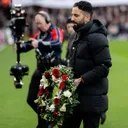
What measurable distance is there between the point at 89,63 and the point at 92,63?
36 millimetres

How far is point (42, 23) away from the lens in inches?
374

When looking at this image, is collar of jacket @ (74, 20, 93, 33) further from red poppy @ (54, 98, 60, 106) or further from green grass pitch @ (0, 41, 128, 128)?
green grass pitch @ (0, 41, 128, 128)

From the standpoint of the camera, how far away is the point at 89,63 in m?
7.04

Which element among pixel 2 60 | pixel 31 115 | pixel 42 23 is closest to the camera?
pixel 42 23

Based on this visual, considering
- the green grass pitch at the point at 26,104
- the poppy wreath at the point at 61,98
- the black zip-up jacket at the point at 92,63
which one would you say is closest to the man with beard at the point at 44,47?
the green grass pitch at the point at 26,104

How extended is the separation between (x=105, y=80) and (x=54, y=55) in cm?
248

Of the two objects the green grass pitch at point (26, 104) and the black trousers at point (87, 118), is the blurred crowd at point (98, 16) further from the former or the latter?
the black trousers at point (87, 118)

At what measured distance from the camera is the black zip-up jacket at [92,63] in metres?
6.95

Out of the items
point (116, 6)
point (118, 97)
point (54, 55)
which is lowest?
point (116, 6)

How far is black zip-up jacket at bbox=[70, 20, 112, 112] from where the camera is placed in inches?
274

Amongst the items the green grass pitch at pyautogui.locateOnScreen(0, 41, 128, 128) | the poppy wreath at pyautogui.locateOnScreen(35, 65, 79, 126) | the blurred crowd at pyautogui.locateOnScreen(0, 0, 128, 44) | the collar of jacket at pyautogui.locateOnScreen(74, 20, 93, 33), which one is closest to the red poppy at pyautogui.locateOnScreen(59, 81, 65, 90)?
the poppy wreath at pyautogui.locateOnScreen(35, 65, 79, 126)

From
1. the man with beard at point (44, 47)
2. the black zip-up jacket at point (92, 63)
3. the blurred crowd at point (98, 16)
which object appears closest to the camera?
the black zip-up jacket at point (92, 63)

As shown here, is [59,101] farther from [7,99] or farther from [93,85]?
[7,99]

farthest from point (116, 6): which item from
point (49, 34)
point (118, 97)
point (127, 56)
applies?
point (49, 34)
